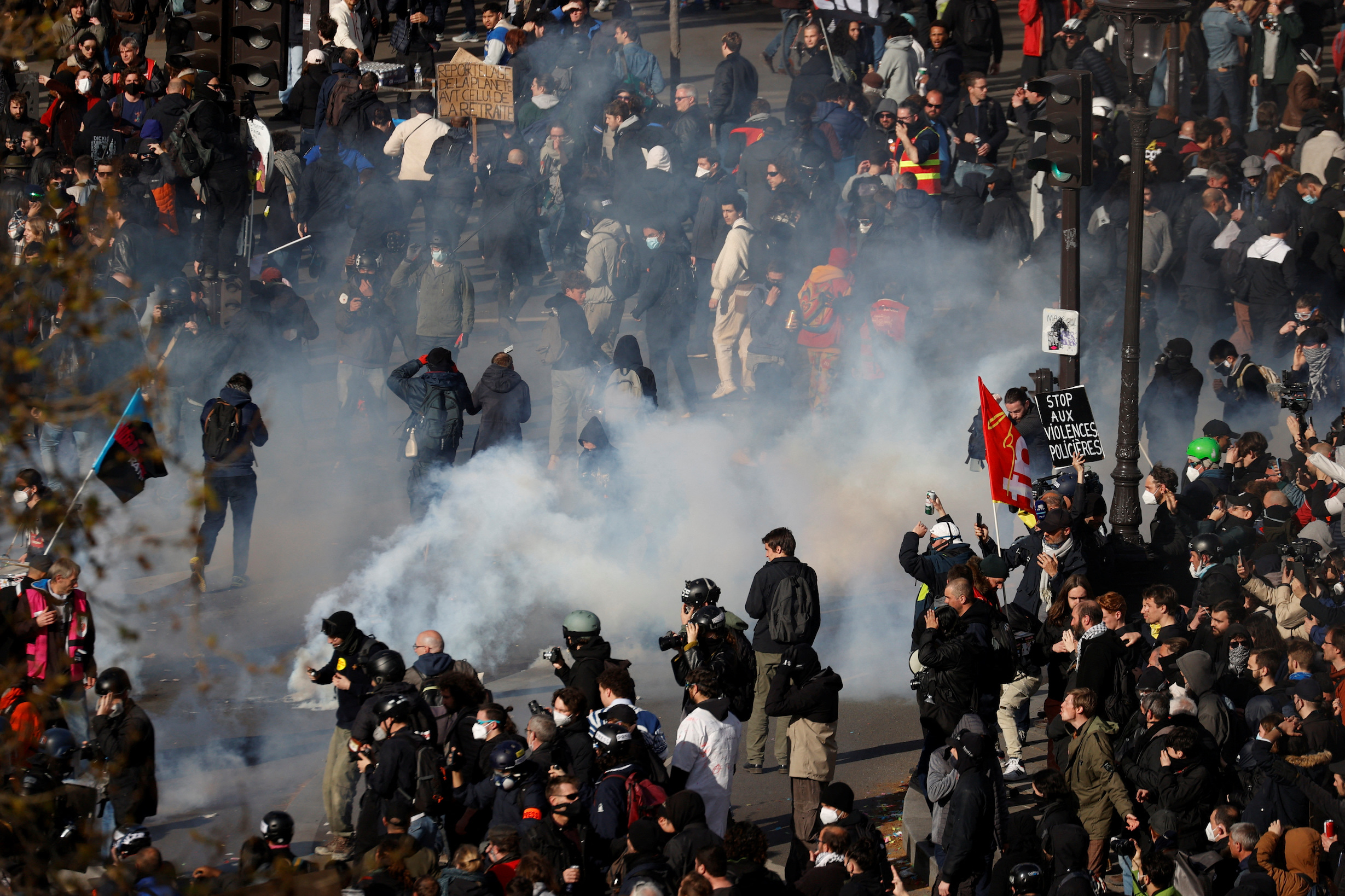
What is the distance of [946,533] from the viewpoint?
9.23 metres

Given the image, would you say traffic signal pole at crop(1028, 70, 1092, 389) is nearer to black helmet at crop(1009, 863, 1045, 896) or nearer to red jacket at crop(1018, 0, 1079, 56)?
black helmet at crop(1009, 863, 1045, 896)

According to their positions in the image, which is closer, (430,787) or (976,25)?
(430,787)

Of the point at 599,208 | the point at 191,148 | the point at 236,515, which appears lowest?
the point at 236,515

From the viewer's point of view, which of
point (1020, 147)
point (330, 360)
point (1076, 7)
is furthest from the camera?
point (1076, 7)

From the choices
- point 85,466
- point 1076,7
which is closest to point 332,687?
point 85,466

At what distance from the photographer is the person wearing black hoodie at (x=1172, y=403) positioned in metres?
12.1

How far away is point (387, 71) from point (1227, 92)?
8.74m

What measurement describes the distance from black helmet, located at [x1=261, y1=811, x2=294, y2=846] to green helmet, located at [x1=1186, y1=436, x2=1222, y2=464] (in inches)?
260

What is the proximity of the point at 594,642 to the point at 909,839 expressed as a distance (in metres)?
1.80

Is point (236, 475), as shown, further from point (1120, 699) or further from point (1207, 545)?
point (1207, 545)

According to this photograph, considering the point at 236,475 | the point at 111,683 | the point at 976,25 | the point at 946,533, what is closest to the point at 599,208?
the point at 236,475

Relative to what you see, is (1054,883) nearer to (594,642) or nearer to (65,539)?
(594,642)

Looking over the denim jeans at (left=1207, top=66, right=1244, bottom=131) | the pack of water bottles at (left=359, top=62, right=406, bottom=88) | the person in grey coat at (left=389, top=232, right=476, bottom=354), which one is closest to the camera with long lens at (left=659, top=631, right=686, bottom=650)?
the person in grey coat at (left=389, top=232, right=476, bottom=354)

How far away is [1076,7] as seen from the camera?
18.2 m
